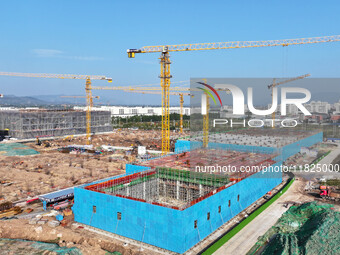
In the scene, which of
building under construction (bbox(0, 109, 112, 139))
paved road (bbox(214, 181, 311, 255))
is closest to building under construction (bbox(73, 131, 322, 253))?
paved road (bbox(214, 181, 311, 255))

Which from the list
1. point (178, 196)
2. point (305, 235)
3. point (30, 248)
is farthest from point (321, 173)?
point (30, 248)

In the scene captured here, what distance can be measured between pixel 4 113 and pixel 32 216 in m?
44.5

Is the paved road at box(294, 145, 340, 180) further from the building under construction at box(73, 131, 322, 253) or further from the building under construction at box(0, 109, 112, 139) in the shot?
the building under construction at box(0, 109, 112, 139)

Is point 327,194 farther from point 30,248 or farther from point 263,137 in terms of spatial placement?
point 30,248

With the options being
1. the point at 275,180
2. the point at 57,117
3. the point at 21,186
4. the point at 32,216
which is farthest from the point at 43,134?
the point at 275,180

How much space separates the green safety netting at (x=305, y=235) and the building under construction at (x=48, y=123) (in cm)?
5136

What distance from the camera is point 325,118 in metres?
42.5

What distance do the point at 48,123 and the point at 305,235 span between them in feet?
183

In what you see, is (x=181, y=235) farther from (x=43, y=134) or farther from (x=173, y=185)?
(x=43, y=134)

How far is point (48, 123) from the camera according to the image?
60.6m

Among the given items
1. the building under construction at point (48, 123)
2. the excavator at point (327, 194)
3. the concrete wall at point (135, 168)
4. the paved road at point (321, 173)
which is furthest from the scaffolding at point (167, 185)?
the building under construction at point (48, 123)

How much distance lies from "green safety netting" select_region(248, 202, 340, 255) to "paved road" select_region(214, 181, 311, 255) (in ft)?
2.46

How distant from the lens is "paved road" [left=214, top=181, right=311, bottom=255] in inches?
620

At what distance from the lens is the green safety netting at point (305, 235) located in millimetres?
13500
